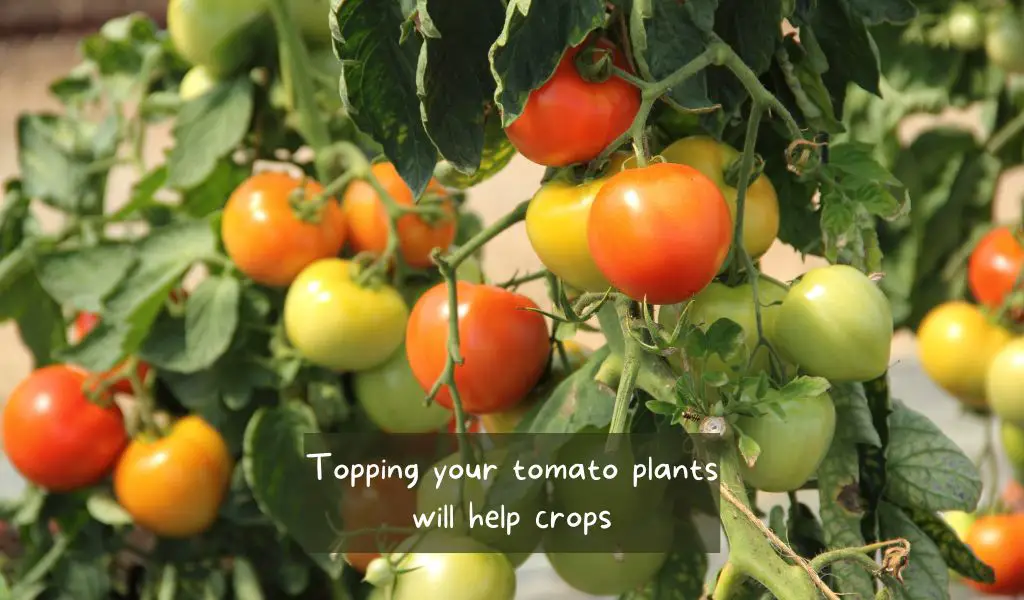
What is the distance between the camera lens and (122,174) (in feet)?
5.44

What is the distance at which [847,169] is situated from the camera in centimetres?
35

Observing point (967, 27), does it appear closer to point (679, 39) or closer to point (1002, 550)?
point (1002, 550)

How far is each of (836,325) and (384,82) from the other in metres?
0.16

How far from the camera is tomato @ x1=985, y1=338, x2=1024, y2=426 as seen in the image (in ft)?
2.22

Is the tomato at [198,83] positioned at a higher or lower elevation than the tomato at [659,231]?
lower

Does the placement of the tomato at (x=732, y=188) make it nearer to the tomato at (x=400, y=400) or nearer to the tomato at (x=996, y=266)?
the tomato at (x=400, y=400)

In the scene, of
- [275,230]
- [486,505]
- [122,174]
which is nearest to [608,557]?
[486,505]

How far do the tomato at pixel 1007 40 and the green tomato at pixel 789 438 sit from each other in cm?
55

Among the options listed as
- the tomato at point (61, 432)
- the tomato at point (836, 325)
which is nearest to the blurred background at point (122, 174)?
the tomato at point (61, 432)

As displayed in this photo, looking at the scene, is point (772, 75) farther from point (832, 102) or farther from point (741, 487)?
point (741, 487)

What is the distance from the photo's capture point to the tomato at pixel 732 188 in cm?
34

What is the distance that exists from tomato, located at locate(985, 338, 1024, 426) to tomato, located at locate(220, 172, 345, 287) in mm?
416

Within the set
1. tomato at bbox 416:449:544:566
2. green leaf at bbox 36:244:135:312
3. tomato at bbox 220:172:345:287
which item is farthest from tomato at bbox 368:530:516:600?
green leaf at bbox 36:244:135:312

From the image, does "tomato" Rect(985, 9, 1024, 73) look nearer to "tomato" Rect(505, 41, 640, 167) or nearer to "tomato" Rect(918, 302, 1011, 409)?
"tomato" Rect(918, 302, 1011, 409)
